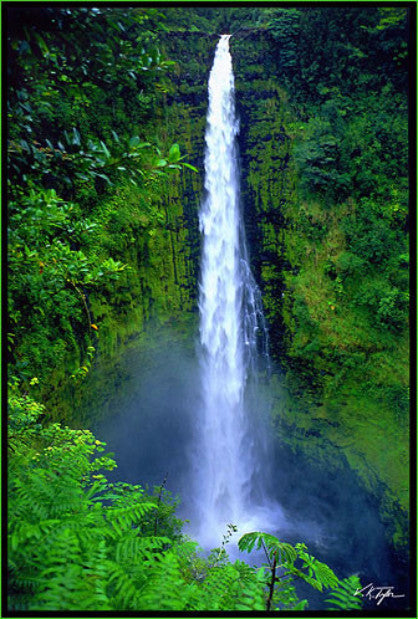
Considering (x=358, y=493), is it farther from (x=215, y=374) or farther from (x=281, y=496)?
(x=215, y=374)

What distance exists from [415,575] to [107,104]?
32.2 feet

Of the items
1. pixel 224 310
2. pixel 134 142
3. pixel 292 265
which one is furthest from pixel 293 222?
pixel 134 142

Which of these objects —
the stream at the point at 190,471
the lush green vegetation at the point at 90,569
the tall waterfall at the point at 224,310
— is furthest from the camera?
the tall waterfall at the point at 224,310

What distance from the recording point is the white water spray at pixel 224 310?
9.62m

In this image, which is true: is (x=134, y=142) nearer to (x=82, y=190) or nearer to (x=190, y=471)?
(x=82, y=190)

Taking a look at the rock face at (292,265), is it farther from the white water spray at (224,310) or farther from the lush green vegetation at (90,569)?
the lush green vegetation at (90,569)

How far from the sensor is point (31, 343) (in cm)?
590

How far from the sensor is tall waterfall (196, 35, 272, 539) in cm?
962

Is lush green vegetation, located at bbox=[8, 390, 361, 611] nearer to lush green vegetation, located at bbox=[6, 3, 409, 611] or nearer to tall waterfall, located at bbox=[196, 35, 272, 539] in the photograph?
lush green vegetation, located at bbox=[6, 3, 409, 611]

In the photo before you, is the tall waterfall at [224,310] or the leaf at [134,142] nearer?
the leaf at [134,142]

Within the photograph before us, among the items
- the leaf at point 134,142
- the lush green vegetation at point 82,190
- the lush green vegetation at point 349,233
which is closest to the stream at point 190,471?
the lush green vegetation at point 349,233

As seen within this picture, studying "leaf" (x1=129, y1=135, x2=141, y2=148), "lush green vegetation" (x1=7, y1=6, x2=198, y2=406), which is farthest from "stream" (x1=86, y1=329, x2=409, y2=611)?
"leaf" (x1=129, y1=135, x2=141, y2=148)

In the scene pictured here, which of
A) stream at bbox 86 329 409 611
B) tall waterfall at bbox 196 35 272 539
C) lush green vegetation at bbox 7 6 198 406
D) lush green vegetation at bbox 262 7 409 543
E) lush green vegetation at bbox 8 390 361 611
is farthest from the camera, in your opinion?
tall waterfall at bbox 196 35 272 539

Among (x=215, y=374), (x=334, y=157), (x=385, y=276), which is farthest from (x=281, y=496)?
(x=334, y=157)
